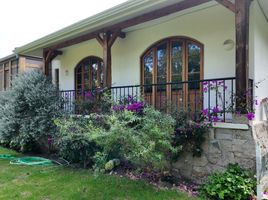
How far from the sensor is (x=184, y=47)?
5391mm

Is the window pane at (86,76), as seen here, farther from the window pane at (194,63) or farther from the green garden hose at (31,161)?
the window pane at (194,63)

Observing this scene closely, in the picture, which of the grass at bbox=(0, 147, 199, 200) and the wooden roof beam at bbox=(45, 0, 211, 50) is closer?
the grass at bbox=(0, 147, 199, 200)

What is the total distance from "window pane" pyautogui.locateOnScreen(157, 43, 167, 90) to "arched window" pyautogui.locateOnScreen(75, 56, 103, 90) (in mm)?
2208

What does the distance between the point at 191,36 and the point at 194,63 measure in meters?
0.61

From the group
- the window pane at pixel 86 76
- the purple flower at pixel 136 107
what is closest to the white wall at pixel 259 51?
the purple flower at pixel 136 107

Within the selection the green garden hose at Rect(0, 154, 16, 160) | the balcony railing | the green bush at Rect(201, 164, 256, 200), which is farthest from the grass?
the balcony railing

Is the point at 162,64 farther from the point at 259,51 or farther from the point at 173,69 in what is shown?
the point at 259,51

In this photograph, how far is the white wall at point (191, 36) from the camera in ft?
15.6

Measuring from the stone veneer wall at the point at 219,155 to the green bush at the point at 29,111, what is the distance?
11.1 feet

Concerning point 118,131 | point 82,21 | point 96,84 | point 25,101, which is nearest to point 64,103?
point 25,101

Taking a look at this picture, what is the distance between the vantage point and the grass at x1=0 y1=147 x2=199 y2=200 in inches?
137

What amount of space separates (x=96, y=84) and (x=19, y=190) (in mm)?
4361

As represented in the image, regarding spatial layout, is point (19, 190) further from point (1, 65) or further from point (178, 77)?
point (1, 65)

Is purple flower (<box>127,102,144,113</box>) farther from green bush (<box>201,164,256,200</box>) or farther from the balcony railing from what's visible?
green bush (<box>201,164,256,200</box>)
